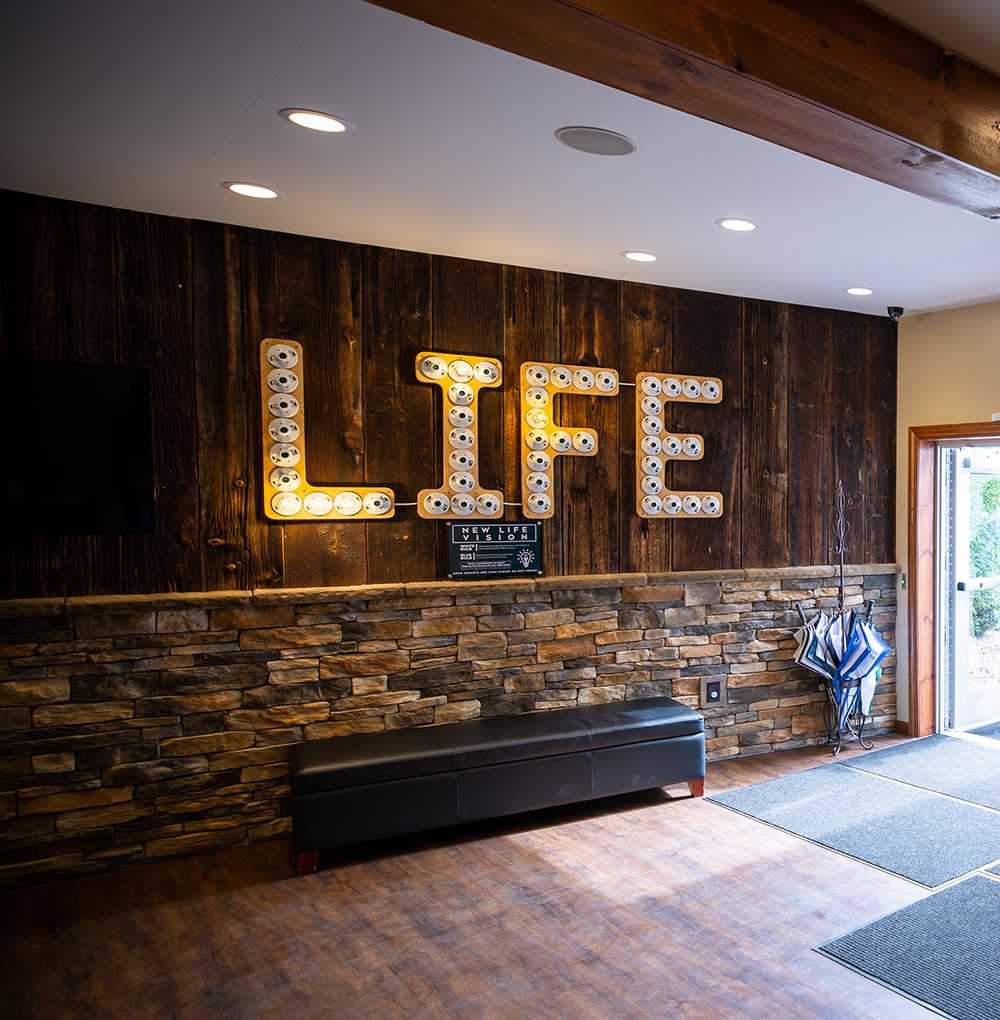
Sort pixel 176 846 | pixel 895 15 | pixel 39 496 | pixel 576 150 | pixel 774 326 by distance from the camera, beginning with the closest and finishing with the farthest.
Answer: pixel 895 15 < pixel 576 150 < pixel 39 496 < pixel 176 846 < pixel 774 326

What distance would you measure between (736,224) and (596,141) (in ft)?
3.51

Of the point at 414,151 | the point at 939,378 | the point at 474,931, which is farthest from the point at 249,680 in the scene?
the point at 939,378

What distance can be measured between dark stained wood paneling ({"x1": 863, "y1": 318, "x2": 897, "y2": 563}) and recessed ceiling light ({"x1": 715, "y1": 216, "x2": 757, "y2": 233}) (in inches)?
89.2

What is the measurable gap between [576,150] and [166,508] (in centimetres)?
216

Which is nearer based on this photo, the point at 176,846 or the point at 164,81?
the point at 164,81

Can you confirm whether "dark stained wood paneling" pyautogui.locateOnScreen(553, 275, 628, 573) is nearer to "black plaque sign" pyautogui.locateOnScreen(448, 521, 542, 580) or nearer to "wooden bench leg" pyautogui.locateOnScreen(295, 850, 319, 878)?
"black plaque sign" pyautogui.locateOnScreen(448, 521, 542, 580)

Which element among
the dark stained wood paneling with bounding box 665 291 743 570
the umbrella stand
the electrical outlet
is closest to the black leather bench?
the electrical outlet

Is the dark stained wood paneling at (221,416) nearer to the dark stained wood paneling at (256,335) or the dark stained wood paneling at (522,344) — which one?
the dark stained wood paneling at (256,335)

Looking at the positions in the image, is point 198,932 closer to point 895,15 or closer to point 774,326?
point 895,15

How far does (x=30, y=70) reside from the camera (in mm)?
2084

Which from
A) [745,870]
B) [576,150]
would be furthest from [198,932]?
[576,150]

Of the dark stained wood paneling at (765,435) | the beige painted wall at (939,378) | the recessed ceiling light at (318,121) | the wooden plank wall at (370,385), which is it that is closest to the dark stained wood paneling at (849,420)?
the wooden plank wall at (370,385)

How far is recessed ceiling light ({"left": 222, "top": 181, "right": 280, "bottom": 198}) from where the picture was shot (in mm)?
2900

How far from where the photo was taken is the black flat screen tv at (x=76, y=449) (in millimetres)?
3029
